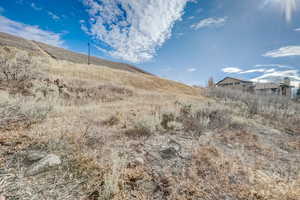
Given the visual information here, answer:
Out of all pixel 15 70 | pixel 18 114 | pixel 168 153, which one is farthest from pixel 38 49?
pixel 168 153

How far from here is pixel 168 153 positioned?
2.76 metres

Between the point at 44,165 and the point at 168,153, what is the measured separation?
210 cm

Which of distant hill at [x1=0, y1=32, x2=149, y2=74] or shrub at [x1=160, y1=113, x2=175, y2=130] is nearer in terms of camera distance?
shrub at [x1=160, y1=113, x2=175, y2=130]

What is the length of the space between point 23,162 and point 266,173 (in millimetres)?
4050

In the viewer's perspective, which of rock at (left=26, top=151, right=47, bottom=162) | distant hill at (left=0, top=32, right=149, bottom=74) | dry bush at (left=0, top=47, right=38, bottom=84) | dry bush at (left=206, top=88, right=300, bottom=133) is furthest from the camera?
distant hill at (left=0, top=32, right=149, bottom=74)

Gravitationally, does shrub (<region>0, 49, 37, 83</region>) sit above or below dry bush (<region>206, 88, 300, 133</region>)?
above

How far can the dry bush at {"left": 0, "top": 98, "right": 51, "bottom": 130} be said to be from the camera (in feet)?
10.1

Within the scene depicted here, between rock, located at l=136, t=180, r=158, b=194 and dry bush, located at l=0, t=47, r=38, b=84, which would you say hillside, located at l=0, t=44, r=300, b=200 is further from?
dry bush, located at l=0, t=47, r=38, b=84

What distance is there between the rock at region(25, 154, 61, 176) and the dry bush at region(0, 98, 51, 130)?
5.59ft

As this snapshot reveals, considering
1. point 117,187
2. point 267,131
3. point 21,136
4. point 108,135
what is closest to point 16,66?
point 21,136

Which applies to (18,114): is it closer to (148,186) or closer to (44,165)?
(44,165)

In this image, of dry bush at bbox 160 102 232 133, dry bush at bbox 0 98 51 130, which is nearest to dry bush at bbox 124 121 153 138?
dry bush at bbox 160 102 232 133

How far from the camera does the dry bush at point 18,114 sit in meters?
3.08

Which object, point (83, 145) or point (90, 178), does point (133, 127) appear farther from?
point (90, 178)
